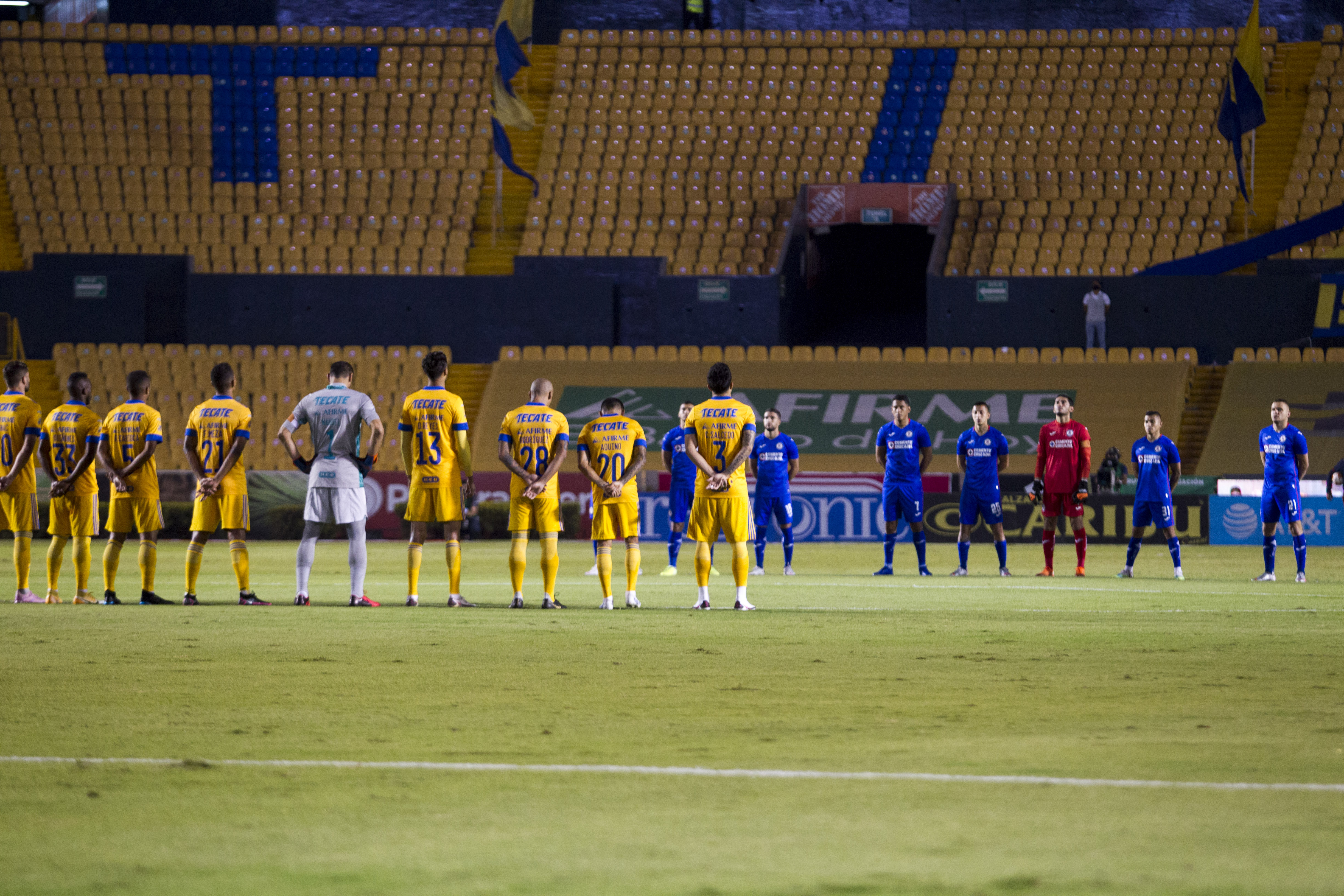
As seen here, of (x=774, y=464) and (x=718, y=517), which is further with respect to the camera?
(x=774, y=464)

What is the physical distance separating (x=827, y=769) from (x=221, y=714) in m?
2.81

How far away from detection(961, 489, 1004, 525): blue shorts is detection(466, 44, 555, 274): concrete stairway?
54.9 ft

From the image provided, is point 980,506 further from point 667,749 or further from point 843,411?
point 667,749

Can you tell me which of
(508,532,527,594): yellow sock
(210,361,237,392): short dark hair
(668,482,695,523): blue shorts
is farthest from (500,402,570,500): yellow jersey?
(668,482,695,523): blue shorts

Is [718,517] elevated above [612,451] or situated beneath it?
situated beneath

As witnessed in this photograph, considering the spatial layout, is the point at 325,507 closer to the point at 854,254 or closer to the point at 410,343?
the point at 410,343

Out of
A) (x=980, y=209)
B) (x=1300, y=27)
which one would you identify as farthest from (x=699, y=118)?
(x=1300, y=27)

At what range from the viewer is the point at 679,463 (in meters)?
17.0

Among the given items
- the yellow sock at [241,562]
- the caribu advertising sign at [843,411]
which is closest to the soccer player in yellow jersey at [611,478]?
the yellow sock at [241,562]

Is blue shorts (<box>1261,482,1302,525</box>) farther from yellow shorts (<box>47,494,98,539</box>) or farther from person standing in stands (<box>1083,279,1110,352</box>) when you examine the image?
person standing in stands (<box>1083,279,1110,352</box>)

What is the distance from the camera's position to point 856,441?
2892cm

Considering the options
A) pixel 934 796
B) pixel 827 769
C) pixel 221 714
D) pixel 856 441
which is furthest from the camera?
pixel 856 441

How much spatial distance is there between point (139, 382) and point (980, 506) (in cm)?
1004

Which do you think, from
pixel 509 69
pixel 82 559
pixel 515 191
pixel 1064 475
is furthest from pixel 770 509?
pixel 515 191
